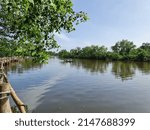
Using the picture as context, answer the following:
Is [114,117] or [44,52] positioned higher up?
[44,52]

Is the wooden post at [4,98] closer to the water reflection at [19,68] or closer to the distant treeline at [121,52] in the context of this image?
the water reflection at [19,68]

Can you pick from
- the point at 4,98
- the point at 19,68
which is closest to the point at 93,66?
the point at 19,68

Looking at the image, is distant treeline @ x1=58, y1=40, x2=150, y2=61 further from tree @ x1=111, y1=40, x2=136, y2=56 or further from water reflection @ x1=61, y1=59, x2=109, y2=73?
water reflection @ x1=61, y1=59, x2=109, y2=73

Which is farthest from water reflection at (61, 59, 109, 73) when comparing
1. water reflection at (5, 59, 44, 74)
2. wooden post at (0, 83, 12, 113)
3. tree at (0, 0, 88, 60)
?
wooden post at (0, 83, 12, 113)

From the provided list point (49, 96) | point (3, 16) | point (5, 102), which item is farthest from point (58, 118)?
point (49, 96)

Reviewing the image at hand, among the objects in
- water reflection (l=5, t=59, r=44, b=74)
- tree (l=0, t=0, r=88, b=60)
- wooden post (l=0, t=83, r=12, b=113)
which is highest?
tree (l=0, t=0, r=88, b=60)

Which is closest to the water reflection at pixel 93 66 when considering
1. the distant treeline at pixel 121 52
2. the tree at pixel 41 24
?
the distant treeline at pixel 121 52

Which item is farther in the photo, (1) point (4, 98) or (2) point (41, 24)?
(2) point (41, 24)

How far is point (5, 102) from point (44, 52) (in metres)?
4.64

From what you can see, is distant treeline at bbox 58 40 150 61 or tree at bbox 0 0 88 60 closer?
tree at bbox 0 0 88 60

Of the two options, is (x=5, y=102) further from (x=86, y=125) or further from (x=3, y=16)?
(x=3, y=16)

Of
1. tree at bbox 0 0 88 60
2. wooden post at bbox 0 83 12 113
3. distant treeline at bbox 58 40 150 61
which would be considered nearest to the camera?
wooden post at bbox 0 83 12 113

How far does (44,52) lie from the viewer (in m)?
8.95

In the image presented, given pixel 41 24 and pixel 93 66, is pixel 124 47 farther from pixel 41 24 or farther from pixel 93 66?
pixel 41 24
